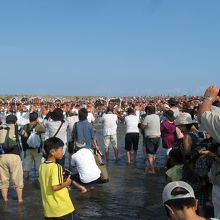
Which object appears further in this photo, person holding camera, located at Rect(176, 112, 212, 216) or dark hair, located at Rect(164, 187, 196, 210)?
person holding camera, located at Rect(176, 112, 212, 216)

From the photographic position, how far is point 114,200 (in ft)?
29.5

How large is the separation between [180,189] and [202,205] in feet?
7.09

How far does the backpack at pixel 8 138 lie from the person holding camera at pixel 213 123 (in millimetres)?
5243

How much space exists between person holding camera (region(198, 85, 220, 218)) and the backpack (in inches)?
206

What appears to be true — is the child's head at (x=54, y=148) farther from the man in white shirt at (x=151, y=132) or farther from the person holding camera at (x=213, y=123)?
the man in white shirt at (x=151, y=132)

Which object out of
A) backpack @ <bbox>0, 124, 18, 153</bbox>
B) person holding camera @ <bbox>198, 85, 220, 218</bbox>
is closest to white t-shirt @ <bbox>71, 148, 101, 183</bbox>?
backpack @ <bbox>0, 124, 18, 153</bbox>

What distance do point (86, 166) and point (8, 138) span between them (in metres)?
1.73

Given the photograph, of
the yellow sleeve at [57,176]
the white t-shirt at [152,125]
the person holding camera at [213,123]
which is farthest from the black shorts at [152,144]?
A: the person holding camera at [213,123]

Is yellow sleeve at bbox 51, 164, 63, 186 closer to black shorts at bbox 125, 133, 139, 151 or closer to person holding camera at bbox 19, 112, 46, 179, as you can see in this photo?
person holding camera at bbox 19, 112, 46, 179

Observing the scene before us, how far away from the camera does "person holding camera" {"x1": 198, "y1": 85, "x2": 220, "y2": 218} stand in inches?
158

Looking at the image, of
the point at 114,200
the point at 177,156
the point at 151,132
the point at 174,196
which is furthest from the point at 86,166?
the point at 174,196

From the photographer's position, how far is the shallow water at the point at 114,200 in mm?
7965

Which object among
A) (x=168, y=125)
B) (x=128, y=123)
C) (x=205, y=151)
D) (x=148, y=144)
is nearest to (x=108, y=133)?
(x=128, y=123)

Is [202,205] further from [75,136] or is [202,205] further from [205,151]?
[75,136]
